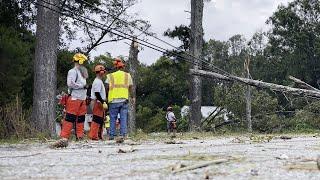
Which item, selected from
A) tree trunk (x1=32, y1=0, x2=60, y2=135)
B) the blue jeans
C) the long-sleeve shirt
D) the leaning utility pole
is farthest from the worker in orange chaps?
the leaning utility pole

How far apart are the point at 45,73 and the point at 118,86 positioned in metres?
3.22

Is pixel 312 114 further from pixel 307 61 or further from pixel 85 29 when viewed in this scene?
pixel 307 61

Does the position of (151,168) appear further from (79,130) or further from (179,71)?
(179,71)

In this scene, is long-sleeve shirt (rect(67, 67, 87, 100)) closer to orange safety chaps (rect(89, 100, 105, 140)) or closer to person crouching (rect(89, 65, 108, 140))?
person crouching (rect(89, 65, 108, 140))

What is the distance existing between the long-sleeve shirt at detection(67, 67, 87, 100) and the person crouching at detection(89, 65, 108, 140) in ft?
1.68

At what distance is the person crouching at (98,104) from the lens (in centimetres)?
1120

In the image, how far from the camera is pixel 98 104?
1139 centimetres

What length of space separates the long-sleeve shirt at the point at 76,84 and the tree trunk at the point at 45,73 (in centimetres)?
344

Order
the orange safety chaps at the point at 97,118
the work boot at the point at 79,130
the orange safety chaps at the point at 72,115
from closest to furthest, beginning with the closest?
1. the orange safety chaps at the point at 72,115
2. the work boot at the point at 79,130
3. the orange safety chaps at the point at 97,118

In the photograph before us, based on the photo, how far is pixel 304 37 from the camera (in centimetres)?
5994

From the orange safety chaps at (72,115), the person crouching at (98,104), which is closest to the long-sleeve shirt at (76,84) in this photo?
the orange safety chaps at (72,115)

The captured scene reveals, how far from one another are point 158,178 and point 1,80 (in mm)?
12362

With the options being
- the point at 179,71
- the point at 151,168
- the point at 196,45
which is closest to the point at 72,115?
the point at 151,168

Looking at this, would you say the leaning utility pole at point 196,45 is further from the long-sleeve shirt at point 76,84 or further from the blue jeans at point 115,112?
the long-sleeve shirt at point 76,84
